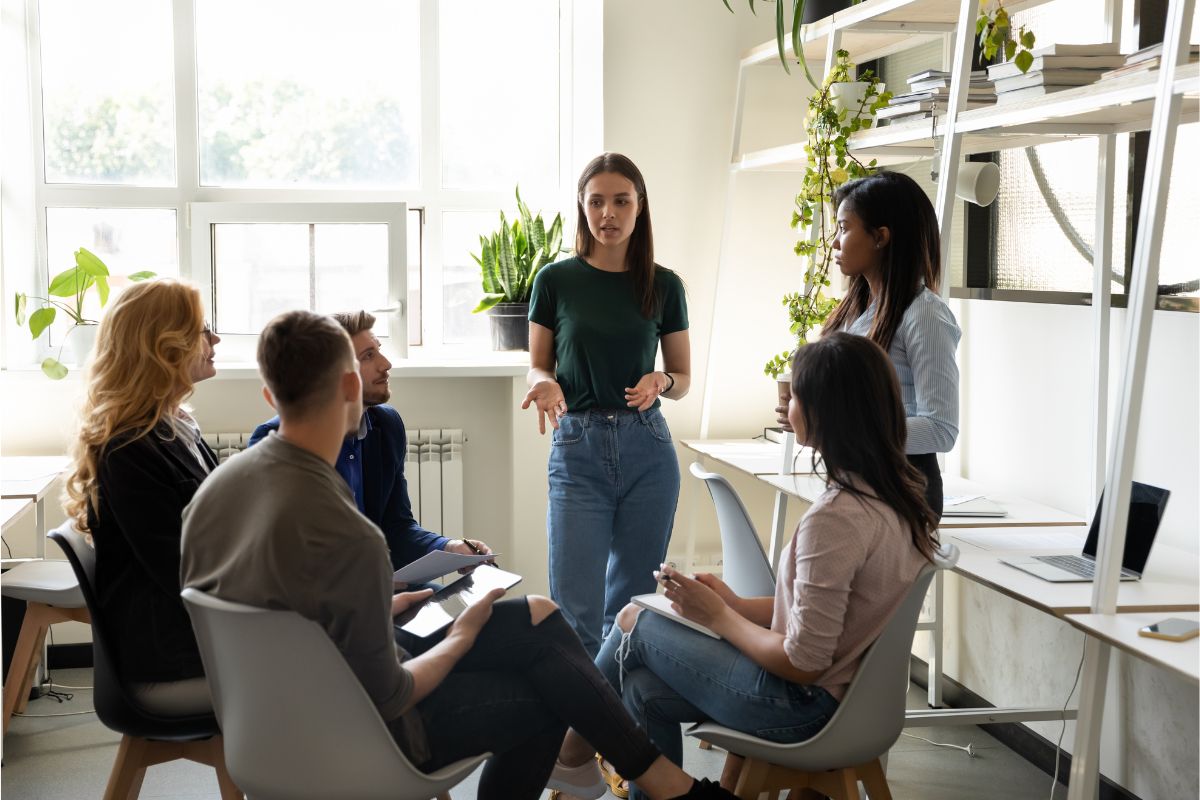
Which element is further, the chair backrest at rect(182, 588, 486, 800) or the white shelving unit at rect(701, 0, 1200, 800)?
the white shelving unit at rect(701, 0, 1200, 800)

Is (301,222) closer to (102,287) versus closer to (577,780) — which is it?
(102,287)

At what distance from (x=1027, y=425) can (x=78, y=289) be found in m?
2.95

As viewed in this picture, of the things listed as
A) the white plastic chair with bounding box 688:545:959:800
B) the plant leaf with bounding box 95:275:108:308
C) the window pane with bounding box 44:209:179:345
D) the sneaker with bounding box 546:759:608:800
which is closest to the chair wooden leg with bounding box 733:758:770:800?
the white plastic chair with bounding box 688:545:959:800

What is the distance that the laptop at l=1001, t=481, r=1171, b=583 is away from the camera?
2.28 metres

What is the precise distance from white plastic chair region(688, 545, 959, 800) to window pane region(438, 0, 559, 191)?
8.99ft

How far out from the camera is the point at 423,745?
6.22 feet

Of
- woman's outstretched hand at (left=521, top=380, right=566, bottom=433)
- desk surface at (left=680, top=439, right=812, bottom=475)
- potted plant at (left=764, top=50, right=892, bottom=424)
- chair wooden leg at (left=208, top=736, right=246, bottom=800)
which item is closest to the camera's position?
chair wooden leg at (left=208, top=736, right=246, bottom=800)

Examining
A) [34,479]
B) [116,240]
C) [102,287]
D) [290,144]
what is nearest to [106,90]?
[116,240]

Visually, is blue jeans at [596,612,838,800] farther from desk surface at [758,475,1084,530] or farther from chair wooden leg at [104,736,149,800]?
chair wooden leg at [104,736,149,800]

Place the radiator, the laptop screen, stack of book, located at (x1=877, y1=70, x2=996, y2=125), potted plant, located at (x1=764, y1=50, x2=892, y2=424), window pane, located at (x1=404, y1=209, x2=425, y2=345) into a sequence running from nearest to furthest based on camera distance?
the laptop screen, stack of book, located at (x1=877, y1=70, x2=996, y2=125), potted plant, located at (x1=764, y1=50, x2=892, y2=424), the radiator, window pane, located at (x1=404, y1=209, x2=425, y2=345)

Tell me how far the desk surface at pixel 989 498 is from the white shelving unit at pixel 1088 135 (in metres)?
0.12

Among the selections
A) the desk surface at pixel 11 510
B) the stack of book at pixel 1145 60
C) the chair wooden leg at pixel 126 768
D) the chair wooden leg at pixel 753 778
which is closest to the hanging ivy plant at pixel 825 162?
the stack of book at pixel 1145 60

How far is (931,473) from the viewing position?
2.48 metres

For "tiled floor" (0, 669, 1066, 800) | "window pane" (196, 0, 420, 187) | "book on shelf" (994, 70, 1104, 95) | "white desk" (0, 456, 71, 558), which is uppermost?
"window pane" (196, 0, 420, 187)
